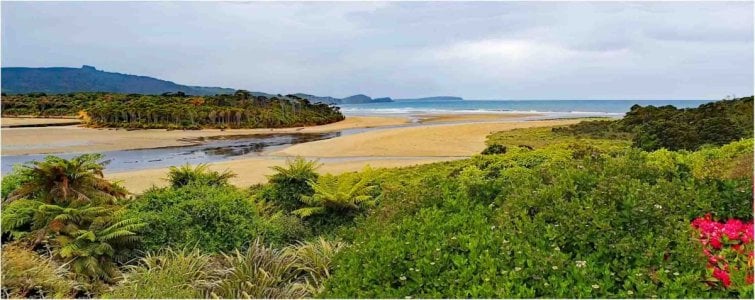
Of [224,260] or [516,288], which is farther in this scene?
[224,260]

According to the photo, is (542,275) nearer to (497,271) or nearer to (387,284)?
(497,271)

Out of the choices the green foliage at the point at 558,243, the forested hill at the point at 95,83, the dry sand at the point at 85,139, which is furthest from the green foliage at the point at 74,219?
the forested hill at the point at 95,83

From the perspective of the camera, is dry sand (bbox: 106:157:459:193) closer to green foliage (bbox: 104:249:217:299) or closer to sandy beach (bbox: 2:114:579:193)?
sandy beach (bbox: 2:114:579:193)

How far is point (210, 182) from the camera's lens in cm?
809

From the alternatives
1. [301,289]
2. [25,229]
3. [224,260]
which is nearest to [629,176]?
[301,289]

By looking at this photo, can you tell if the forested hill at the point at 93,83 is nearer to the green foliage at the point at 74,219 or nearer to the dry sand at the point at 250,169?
the dry sand at the point at 250,169

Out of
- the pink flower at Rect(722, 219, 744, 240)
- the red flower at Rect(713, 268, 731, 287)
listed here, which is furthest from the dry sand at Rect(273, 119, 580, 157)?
the red flower at Rect(713, 268, 731, 287)

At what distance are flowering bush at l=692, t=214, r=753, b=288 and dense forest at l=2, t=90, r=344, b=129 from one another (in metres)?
43.3

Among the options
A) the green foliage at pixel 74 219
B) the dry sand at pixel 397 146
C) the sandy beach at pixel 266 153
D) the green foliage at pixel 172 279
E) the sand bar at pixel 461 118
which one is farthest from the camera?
the sand bar at pixel 461 118

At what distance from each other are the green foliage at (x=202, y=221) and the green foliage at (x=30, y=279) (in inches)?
44.1

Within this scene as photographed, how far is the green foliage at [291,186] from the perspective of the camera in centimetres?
834

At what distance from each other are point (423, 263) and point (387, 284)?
0.25 meters

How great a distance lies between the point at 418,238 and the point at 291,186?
4930 millimetres

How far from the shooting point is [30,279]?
4.53m
